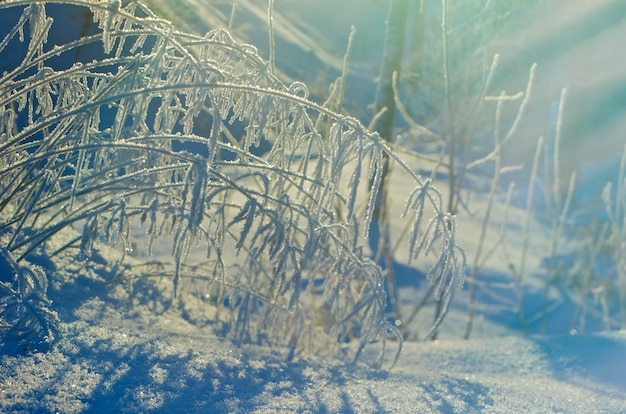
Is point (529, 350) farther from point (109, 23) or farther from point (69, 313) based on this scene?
point (109, 23)

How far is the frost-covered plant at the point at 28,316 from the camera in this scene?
7.30 ft

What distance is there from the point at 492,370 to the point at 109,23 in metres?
2.27

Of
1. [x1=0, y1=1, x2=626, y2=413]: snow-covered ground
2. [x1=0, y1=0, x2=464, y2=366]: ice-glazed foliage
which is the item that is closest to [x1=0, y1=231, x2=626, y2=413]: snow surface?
[x1=0, y1=1, x2=626, y2=413]: snow-covered ground

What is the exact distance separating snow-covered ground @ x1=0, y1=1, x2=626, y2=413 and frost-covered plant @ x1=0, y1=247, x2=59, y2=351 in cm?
5

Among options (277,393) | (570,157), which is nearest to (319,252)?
(277,393)

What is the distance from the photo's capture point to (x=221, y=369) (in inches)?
99.8

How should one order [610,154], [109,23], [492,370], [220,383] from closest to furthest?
[109,23]
[220,383]
[492,370]
[610,154]

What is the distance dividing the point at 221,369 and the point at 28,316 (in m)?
0.68

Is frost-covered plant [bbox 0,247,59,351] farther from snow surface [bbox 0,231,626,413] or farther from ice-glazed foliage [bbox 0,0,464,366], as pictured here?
ice-glazed foliage [bbox 0,0,464,366]

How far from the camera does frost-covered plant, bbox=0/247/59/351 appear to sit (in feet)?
7.30

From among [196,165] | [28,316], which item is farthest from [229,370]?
[196,165]

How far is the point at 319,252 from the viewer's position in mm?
2998

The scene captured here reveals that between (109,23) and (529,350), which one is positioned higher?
(109,23)

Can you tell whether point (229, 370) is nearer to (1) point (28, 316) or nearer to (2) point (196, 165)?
(1) point (28, 316)
